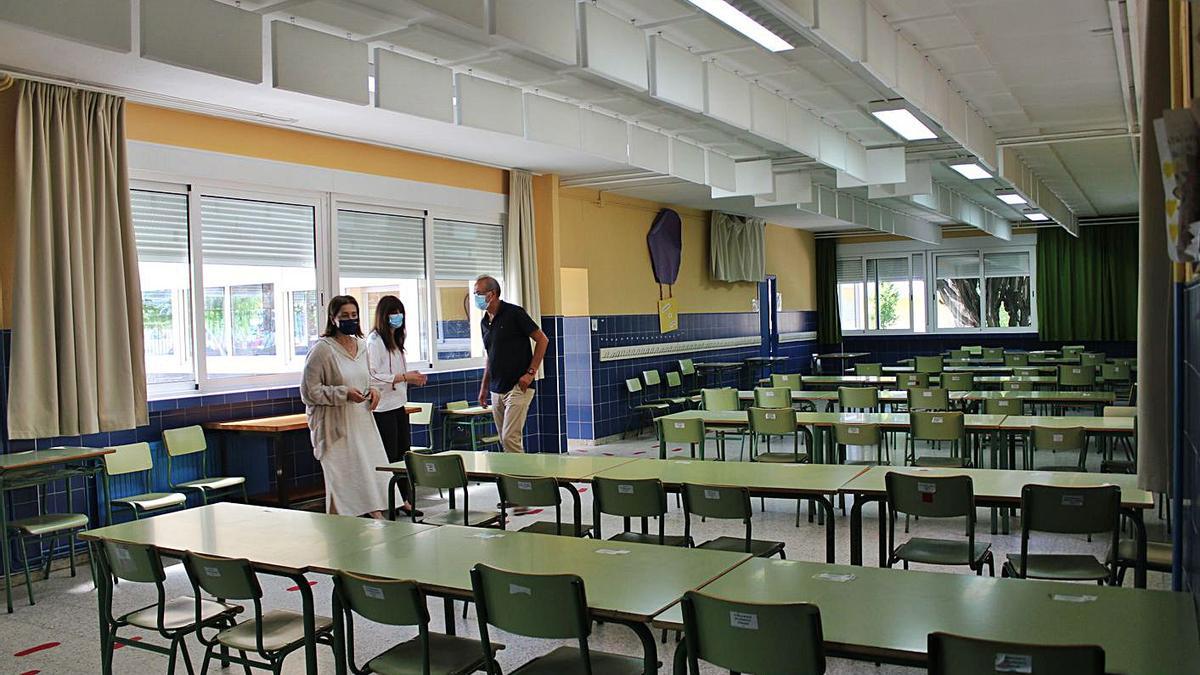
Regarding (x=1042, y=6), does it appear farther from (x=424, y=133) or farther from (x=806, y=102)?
(x=424, y=133)

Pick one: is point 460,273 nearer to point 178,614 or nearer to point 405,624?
point 178,614

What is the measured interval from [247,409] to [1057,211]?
11614mm

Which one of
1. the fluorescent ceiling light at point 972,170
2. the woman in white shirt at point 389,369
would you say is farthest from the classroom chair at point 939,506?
the fluorescent ceiling light at point 972,170

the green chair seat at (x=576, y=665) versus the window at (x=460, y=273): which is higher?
the window at (x=460, y=273)

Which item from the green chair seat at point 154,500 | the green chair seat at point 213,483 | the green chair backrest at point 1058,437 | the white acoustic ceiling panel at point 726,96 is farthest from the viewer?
the green chair seat at point 213,483

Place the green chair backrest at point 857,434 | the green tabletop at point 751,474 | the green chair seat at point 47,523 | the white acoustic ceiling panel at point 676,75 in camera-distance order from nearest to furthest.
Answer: the green tabletop at point 751,474
the green chair seat at point 47,523
the white acoustic ceiling panel at point 676,75
the green chair backrest at point 857,434

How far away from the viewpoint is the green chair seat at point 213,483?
6.59m

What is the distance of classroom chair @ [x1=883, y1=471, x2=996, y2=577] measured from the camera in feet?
13.7

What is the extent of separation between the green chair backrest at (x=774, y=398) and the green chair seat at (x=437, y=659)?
19.7 feet

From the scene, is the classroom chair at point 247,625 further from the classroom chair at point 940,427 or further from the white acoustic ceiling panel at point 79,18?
the classroom chair at point 940,427

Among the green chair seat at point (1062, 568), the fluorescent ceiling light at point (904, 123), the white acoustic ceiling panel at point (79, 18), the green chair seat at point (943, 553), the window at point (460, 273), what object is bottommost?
the green chair seat at point (1062, 568)

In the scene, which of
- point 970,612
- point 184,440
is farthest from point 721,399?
point 970,612

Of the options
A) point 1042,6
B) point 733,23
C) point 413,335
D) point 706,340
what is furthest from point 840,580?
point 706,340

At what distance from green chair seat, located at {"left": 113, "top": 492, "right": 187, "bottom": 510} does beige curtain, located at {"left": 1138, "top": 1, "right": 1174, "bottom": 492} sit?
5491 millimetres
